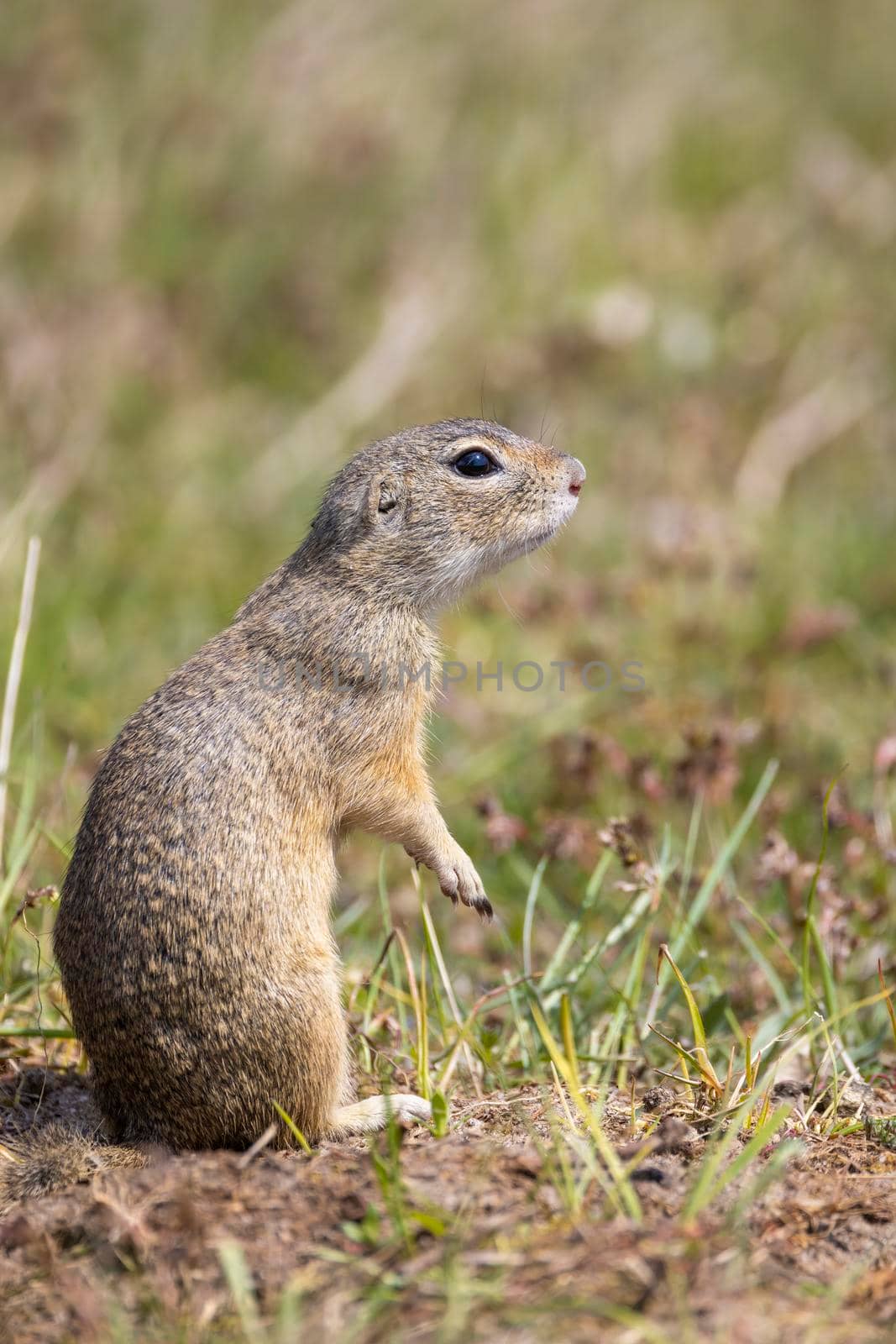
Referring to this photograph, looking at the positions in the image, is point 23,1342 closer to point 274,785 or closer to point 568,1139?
point 568,1139

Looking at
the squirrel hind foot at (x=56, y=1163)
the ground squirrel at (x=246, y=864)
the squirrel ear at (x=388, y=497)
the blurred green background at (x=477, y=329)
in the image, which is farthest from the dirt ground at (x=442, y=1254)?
the blurred green background at (x=477, y=329)

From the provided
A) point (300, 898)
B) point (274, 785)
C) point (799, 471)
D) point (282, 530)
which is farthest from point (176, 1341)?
point (799, 471)

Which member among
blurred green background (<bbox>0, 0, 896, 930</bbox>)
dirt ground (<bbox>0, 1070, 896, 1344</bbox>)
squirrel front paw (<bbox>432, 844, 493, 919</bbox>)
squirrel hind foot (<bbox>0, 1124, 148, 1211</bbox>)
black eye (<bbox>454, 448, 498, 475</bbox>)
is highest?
blurred green background (<bbox>0, 0, 896, 930</bbox>)

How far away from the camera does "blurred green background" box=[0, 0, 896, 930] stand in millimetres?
6746

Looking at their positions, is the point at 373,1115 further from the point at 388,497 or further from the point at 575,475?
the point at 575,475

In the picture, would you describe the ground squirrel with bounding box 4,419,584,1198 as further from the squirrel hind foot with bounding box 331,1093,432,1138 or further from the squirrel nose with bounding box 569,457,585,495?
the squirrel nose with bounding box 569,457,585,495

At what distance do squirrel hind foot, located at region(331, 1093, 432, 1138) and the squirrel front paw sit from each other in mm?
523

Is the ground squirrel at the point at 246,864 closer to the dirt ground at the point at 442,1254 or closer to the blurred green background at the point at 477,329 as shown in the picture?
the dirt ground at the point at 442,1254

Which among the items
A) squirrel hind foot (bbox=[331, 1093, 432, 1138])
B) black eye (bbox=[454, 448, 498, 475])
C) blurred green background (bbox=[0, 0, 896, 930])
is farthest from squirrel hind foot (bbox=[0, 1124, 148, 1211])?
blurred green background (bbox=[0, 0, 896, 930])

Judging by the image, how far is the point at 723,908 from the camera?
467 centimetres

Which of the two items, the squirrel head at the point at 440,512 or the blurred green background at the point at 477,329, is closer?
the squirrel head at the point at 440,512

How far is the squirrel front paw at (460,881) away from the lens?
3.66 meters

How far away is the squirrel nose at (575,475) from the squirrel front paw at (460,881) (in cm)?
125

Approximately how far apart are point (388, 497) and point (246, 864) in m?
1.40
